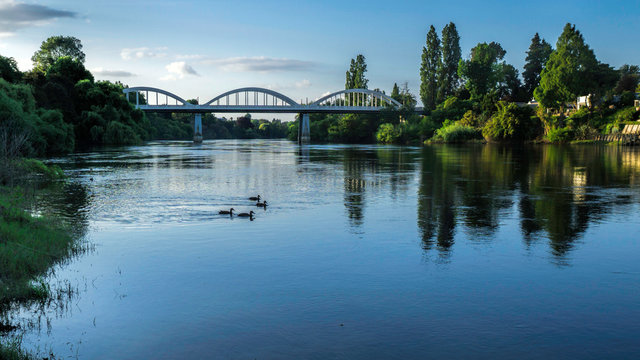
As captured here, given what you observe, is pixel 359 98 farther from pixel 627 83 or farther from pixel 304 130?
pixel 627 83

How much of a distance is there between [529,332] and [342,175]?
97.6ft

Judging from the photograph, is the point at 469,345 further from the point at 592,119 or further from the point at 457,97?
the point at 457,97

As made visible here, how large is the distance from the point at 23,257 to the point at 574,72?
104939 millimetres

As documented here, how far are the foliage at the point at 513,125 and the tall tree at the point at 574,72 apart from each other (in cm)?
527

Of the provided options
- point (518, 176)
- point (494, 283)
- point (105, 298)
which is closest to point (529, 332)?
point (494, 283)

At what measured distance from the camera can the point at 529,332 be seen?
886cm

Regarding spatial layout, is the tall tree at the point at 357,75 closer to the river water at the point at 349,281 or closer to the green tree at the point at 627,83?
the green tree at the point at 627,83

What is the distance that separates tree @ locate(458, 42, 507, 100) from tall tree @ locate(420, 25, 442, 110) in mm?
6783

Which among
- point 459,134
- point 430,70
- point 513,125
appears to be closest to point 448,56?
point 430,70

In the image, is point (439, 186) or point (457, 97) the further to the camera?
point (457, 97)

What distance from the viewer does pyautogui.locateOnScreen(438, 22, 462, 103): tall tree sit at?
5605 inches

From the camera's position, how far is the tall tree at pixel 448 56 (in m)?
142

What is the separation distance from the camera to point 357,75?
17025cm

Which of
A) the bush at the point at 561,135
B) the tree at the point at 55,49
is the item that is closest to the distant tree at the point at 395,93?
the bush at the point at 561,135
